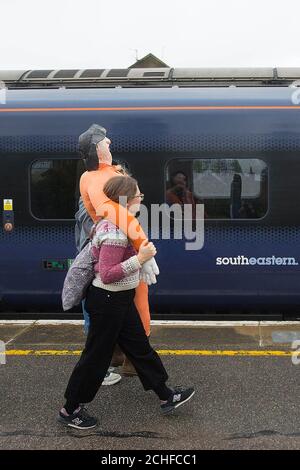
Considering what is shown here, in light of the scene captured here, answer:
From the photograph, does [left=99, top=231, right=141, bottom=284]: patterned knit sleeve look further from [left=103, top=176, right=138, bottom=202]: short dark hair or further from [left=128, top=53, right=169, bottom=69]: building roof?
[left=128, top=53, right=169, bottom=69]: building roof

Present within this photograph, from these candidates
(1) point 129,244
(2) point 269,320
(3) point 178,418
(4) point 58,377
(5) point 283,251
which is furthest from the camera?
(2) point 269,320

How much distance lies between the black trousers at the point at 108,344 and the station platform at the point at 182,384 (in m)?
0.30

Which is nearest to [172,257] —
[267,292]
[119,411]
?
[267,292]

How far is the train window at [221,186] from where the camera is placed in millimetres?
5109

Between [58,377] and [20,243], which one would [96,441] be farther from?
→ [20,243]

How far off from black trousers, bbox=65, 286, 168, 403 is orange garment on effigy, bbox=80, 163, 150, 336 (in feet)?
0.96

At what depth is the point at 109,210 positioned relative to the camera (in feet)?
10.2

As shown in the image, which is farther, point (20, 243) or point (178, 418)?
point (20, 243)

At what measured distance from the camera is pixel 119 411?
3.59 metres

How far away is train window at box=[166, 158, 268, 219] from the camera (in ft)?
16.8

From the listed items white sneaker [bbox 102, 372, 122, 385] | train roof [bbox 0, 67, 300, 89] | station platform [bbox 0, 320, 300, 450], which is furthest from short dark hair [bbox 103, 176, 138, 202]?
train roof [bbox 0, 67, 300, 89]

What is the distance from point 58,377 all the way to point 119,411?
2.59 feet
